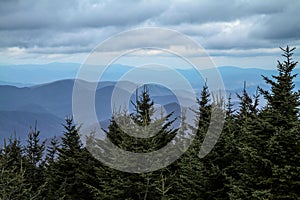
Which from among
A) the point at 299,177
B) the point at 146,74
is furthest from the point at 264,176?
the point at 146,74

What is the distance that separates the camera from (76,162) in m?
26.8

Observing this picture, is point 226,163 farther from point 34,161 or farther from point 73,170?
point 34,161

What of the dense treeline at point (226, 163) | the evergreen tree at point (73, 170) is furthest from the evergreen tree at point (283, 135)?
the evergreen tree at point (73, 170)

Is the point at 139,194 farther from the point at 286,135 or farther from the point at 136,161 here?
the point at 286,135

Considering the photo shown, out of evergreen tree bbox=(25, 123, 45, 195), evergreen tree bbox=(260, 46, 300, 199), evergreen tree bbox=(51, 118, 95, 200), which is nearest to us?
evergreen tree bbox=(260, 46, 300, 199)

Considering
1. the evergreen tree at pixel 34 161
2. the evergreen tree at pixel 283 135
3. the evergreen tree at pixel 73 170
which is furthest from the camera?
the evergreen tree at pixel 34 161

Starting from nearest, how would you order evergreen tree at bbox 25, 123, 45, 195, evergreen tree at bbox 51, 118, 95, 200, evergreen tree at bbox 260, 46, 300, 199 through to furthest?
1. evergreen tree at bbox 260, 46, 300, 199
2. evergreen tree at bbox 51, 118, 95, 200
3. evergreen tree at bbox 25, 123, 45, 195

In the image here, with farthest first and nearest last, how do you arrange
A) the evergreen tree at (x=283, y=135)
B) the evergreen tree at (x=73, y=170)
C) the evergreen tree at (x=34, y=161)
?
the evergreen tree at (x=34, y=161) → the evergreen tree at (x=73, y=170) → the evergreen tree at (x=283, y=135)

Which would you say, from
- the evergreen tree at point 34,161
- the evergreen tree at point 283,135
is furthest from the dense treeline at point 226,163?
the evergreen tree at point 34,161

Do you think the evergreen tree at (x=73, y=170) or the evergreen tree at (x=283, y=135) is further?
the evergreen tree at (x=73, y=170)

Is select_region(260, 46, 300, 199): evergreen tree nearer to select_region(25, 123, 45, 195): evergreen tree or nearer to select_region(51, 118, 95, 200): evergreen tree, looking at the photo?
select_region(51, 118, 95, 200): evergreen tree

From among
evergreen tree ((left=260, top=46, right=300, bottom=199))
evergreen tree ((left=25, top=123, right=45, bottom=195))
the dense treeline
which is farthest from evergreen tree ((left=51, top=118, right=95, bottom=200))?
evergreen tree ((left=260, top=46, right=300, bottom=199))

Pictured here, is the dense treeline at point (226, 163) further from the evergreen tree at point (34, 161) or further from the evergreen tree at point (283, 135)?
the evergreen tree at point (34, 161)

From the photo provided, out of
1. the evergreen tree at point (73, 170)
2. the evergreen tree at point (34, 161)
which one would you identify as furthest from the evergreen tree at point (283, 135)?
the evergreen tree at point (34, 161)
